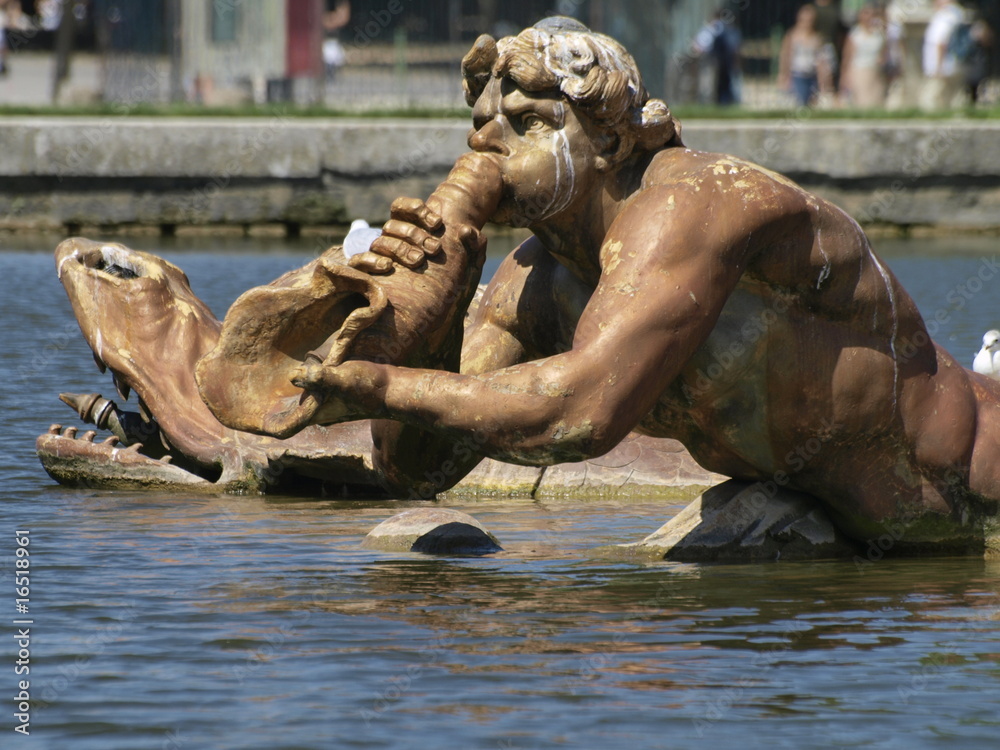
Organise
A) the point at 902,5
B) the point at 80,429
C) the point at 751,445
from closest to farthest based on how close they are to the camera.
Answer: the point at 751,445 < the point at 80,429 < the point at 902,5

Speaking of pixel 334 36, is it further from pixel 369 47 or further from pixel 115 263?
pixel 115 263

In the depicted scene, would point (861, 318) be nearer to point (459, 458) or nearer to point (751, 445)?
point (751, 445)

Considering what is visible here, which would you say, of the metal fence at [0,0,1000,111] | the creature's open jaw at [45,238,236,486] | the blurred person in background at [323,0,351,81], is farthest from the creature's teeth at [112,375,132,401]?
the blurred person in background at [323,0,351,81]

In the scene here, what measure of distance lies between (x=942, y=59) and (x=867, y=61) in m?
0.77

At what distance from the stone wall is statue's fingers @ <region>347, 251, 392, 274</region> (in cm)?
1114

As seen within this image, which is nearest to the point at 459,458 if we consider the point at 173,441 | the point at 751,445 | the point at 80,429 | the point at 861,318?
the point at 751,445

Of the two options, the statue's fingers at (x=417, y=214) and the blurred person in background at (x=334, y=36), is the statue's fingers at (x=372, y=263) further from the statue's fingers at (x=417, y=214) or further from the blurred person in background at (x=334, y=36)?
the blurred person in background at (x=334, y=36)

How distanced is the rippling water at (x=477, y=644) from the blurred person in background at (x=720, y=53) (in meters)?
14.9

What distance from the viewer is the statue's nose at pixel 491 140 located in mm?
4043

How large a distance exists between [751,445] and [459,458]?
0.69m

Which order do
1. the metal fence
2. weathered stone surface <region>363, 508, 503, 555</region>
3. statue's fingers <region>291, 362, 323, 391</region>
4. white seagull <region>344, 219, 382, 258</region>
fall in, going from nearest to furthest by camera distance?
statue's fingers <region>291, 362, 323, 391</region> → weathered stone surface <region>363, 508, 503, 555</region> → white seagull <region>344, 219, 382, 258</region> → the metal fence

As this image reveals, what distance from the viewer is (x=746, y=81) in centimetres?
2575

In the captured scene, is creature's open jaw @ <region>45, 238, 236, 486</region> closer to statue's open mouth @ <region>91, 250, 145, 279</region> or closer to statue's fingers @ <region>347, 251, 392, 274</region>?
A: statue's open mouth @ <region>91, 250, 145, 279</region>

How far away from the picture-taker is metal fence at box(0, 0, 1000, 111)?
19.3 m
